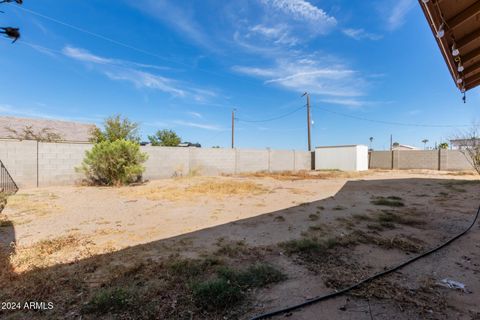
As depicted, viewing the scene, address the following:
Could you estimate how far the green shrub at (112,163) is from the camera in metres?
9.37

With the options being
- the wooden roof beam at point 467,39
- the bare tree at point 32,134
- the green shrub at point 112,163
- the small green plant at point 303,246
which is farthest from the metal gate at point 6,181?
the wooden roof beam at point 467,39

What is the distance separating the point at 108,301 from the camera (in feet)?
6.36

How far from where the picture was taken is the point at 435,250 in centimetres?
319

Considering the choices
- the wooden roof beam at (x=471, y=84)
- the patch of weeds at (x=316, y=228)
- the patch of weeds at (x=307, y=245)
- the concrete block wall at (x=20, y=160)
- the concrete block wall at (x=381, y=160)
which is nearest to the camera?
the patch of weeds at (x=307, y=245)

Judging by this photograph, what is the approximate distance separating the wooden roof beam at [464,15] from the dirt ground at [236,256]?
2.73 m

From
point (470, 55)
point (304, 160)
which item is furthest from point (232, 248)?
point (304, 160)

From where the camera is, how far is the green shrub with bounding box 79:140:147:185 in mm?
9367

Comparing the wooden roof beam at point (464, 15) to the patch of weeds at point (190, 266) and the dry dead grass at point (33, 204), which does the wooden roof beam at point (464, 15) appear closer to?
the patch of weeds at point (190, 266)

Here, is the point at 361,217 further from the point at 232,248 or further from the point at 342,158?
the point at 342,158

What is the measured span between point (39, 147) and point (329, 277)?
10915 millimetres

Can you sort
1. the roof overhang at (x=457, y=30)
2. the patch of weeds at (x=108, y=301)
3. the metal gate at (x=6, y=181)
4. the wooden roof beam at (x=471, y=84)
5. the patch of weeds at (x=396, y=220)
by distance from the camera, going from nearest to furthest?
the patch of weeds at (x=108, y=301) → the roof overhang at (x=457, y=30) → the wooden roof beam at (x=471, y=84) → the patch of weeds at (x=396, y=220) → the metal gate at (x=6, y=181)

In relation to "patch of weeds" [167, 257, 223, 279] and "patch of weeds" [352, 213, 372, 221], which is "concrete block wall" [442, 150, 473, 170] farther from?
"patch of weeds" [167, 257, 223, 279]

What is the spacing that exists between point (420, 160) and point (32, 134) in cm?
2834

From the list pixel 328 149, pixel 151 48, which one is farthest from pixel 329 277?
pixel 328 149
